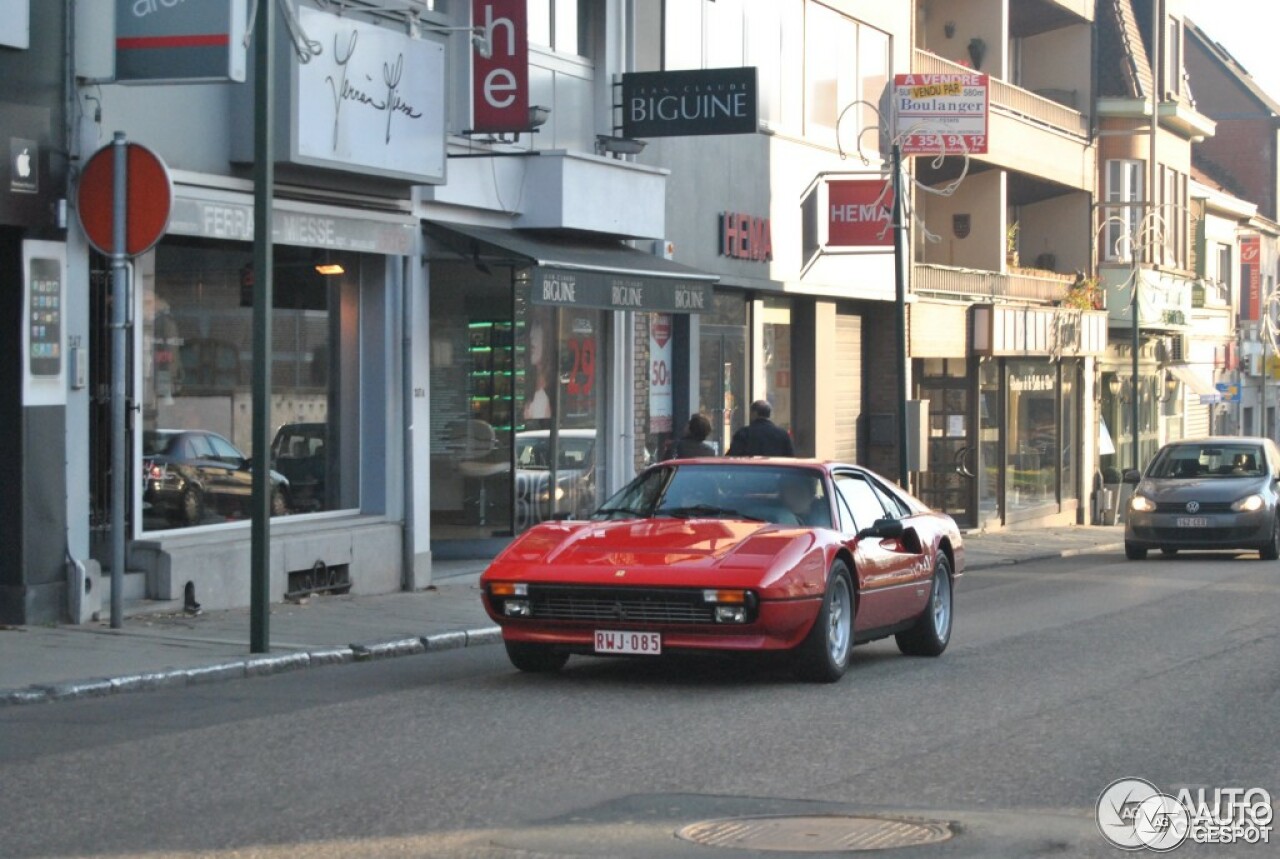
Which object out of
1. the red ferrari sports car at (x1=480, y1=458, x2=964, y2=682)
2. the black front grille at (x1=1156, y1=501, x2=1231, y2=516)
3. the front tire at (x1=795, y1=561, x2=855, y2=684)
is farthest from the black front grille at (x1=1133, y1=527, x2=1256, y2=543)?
the front tire at (x1=795, y1=561, x2=855, y2=684)

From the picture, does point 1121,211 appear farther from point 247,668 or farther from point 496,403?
point 247,668

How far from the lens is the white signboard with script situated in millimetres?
15750

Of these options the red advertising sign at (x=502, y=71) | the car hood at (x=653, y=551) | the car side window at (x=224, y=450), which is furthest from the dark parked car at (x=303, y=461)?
the car hood at (x=653, y=551)

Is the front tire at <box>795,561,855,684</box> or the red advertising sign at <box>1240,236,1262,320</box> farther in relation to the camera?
the red advertising sign at <box>1240,236,1262,320</box>

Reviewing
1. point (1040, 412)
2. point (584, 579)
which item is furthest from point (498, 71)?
point (1040, 412)

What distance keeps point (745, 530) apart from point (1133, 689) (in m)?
2.53

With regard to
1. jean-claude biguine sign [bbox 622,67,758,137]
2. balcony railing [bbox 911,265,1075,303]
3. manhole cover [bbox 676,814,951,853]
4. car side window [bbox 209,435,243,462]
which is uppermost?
jean-claude biguine sign [bbox 622,67,758,137]

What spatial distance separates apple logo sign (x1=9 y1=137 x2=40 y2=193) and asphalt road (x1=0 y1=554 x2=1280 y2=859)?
4181 millimetres

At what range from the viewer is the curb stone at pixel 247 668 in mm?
10609

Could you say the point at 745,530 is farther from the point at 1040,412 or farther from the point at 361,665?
the point at 1040,412

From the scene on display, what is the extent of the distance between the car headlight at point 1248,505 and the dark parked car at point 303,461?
14.0 meters

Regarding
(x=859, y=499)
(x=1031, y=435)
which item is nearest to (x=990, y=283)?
(x=1031, y=435)

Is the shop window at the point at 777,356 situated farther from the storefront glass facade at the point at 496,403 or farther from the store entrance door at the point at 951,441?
the store entrance door at the point at 951,441

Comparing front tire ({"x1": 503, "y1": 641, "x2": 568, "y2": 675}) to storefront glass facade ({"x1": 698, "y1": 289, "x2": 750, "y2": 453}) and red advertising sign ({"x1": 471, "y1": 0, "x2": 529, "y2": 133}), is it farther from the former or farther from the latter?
storefront glass facade ({"x1": 698, "y1": 289, "x2": 750, "y2": 453})
